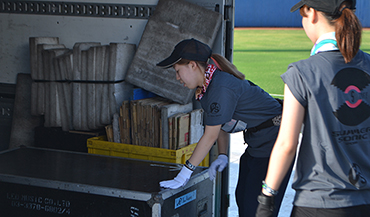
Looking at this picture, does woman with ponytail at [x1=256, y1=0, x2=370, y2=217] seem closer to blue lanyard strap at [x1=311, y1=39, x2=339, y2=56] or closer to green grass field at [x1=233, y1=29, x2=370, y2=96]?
blue lanyard strap at [x1=311, y1=39, x2=339, y2=56]

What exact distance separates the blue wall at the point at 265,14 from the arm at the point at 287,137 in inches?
1305

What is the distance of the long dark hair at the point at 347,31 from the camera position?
1.72 m

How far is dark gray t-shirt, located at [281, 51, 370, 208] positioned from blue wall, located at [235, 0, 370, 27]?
33051mm

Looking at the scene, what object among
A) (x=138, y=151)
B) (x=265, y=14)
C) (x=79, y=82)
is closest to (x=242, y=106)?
(x=138, y=151)

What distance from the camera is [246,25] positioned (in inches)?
1467

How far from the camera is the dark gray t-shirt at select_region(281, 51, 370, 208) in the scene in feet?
5.69

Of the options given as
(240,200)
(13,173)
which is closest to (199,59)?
(240,200)

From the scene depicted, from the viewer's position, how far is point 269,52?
26.9 meters

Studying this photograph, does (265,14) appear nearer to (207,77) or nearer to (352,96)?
(207,77)

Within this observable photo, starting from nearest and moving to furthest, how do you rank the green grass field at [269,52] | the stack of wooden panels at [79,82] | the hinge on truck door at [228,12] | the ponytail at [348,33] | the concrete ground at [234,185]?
the ponytail at [348,33], the hinge on truck door at [228,12], the stack of wooden panels at [79,82], the concrete ground at [234,185], the green grass field at [269,52]

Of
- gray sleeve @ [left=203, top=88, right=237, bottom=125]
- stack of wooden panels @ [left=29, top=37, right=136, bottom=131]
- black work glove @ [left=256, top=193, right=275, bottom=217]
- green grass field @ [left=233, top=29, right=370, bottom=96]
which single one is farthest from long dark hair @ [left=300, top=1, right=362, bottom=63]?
green grass field @ [left=233, top=29, right=370, bottom=96]

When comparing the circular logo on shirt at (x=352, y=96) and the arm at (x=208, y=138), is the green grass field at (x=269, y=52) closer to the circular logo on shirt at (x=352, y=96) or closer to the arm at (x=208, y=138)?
the arm at (x=208, y=138)

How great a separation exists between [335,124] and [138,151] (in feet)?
7.92

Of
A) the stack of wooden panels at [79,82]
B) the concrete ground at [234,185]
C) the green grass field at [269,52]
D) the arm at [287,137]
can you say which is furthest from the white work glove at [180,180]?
the green grass field at [269,52]
